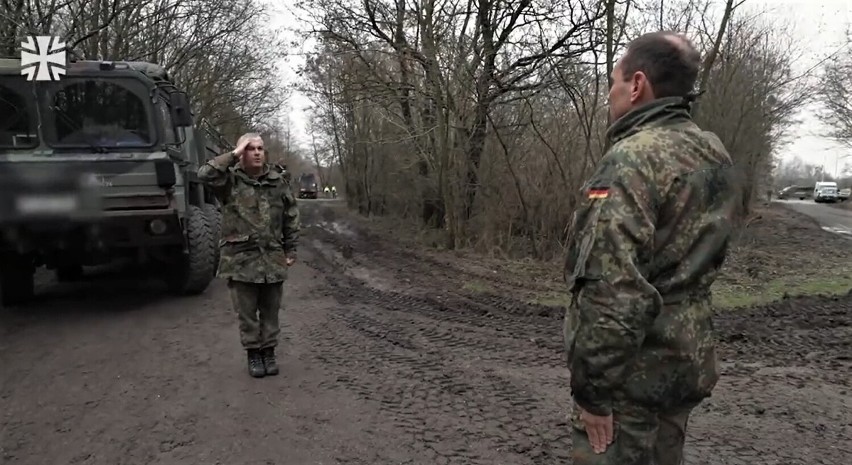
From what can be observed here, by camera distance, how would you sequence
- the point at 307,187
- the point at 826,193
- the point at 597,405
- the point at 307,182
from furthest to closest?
1. the point at 307,182
2. the point at 307,187
3. the point at 826,193
4. the point at 597,405

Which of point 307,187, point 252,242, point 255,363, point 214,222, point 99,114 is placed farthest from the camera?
point 307,187

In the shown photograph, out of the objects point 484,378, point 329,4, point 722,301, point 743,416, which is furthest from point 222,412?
point 329,4

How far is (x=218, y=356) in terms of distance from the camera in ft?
17.0

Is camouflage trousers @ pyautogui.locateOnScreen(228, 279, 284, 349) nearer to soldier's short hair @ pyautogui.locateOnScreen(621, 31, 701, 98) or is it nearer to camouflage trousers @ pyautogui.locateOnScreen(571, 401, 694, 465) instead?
camouflage trousers @ pyautogui.locateOnScreen(571, 401, 694, 465)

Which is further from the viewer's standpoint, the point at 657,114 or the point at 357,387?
the point at 357,387

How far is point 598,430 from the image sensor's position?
1.89 meters

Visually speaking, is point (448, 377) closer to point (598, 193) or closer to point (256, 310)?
point (256, 310)

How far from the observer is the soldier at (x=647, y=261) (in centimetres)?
178

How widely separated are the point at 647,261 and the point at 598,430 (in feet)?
1.69

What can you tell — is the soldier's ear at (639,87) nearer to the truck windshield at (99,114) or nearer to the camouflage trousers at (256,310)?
the camouflage trousers at (256,310)

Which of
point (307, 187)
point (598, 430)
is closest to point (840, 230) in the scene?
point (598, 430)

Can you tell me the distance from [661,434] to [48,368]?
459 centimetres

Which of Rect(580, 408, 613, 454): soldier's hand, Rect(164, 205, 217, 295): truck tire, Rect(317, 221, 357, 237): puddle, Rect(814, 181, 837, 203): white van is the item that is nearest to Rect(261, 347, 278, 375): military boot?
Rect(164, 205, 217, 295): truck tire

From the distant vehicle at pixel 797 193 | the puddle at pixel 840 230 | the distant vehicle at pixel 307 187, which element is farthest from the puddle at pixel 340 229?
the distant vehicle at pixel 797 193
